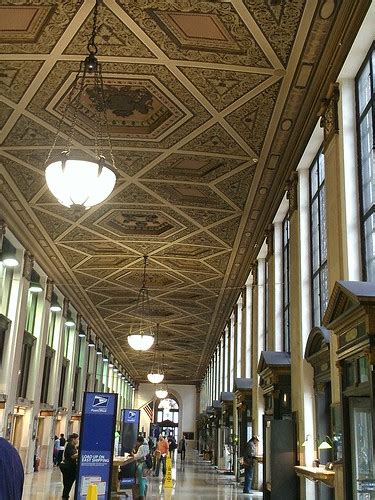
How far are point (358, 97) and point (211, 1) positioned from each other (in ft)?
7.07

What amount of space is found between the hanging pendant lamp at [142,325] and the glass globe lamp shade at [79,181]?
10.1 m

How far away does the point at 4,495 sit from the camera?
242 centimetres

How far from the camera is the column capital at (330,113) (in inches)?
302

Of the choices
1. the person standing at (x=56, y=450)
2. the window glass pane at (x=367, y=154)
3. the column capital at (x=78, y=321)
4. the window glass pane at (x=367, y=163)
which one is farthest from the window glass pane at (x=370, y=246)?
the column capital at (x=78, y=321)

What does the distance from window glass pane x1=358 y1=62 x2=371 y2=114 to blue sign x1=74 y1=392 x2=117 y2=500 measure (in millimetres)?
5180

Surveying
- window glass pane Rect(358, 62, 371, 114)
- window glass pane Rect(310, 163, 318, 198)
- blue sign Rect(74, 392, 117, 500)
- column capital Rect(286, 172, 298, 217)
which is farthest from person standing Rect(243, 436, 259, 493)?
window glass pane Rect(358, 62, 371, 114)

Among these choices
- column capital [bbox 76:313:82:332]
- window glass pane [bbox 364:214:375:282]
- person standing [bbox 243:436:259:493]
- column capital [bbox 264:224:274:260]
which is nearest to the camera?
window glass pane [bbox 364:214:375:282]

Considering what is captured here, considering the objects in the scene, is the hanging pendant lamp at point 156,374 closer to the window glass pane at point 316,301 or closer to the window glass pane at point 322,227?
the window glass pane at point 316,301

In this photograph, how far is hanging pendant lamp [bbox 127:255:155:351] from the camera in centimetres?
1574

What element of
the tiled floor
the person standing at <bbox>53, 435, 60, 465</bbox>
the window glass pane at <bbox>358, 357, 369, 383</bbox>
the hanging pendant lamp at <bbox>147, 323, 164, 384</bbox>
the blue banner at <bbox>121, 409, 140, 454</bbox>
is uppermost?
the hanging pendant lamp at <bbox>147, 323, 164, 384</bbox>

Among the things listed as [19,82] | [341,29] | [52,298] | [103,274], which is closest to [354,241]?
[341,29]

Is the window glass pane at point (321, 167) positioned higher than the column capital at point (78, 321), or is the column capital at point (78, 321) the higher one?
the column capital at point (78, 321)

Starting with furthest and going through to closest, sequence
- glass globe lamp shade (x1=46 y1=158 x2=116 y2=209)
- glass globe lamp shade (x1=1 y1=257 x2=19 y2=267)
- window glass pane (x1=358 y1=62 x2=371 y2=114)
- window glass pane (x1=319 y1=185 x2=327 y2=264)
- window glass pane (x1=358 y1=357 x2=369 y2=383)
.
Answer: glass globe lamp shade (x1=1 y1=257 x2=19 y2=267) < window glass pane (x1=319 y1=185 x2=327 y2=264) < window glass pane (x1=358 y1=62 x2=371 y2=114) < glass globe lamp shade (x1=46 y1=158 x2=116 y2=209) < window glass pane (x1=358 y1=357 x2=369 y2=383)

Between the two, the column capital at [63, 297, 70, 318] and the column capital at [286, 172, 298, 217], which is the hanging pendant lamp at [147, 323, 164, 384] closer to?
the column capital at [63, 297, 70, 318]
